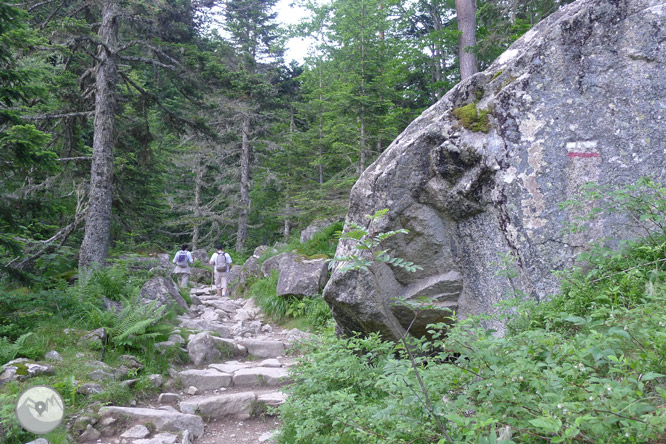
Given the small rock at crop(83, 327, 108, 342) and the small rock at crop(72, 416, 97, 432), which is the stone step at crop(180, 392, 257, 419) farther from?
the small rock at crop(83, 327, 108, 342)

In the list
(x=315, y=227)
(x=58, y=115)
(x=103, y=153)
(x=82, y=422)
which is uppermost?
(x=58, y=115)

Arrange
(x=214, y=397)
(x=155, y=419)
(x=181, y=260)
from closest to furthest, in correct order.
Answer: (x=155, y=419) < (x=214, y=397) < (x=181, y=260)

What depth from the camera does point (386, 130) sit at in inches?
523

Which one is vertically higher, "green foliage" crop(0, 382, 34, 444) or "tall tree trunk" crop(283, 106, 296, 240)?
"tall tree trunk" crop(283, 106, 296, 240)

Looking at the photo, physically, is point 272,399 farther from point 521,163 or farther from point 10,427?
point 521,163

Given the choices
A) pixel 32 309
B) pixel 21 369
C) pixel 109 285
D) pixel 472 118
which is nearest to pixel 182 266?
pixel 109 285

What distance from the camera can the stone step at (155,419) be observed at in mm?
4977

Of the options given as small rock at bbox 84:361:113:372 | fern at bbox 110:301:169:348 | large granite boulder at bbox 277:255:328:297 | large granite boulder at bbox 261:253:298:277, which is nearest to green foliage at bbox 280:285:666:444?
small rock at bbox 84:361:113:372

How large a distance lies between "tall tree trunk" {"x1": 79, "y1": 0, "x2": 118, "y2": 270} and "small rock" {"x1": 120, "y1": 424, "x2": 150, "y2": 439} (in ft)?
21.0

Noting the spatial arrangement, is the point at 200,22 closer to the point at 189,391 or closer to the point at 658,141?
the point at 189,391

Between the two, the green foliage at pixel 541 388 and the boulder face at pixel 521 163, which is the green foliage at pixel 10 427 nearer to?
the green foliage at pixel 541 388

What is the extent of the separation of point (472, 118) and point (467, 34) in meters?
8.31

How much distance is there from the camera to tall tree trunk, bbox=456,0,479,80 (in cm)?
1207

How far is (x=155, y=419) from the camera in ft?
16.5
